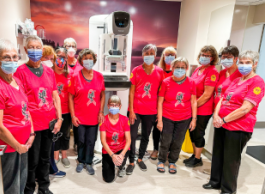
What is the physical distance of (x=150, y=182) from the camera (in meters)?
2.43

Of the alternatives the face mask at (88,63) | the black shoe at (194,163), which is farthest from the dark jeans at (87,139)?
the black shoe at (194,163)

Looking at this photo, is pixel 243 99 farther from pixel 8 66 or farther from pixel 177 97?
pixel 8 66

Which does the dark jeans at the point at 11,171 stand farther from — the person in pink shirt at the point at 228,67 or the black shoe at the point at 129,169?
the person in pink shirt at the point at 228,67

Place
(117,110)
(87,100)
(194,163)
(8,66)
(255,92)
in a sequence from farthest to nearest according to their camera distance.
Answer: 1. (194,163)
2. (87,100)
3. (117,110)
4. (255,92)
5. (8,66)

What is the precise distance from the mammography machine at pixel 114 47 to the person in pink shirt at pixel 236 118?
1.18 meters

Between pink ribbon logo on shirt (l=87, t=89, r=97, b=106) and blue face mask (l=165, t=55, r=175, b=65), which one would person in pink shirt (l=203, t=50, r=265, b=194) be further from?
pink ribbon logo on shirt (l=87, t=89, r=97, b=106)

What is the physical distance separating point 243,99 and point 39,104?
196cm

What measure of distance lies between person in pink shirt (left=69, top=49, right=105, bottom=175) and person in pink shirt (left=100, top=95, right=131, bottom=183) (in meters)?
0.16

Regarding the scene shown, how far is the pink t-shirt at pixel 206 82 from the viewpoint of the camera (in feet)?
7.99

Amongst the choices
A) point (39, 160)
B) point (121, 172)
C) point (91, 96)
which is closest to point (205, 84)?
point (91, 96)

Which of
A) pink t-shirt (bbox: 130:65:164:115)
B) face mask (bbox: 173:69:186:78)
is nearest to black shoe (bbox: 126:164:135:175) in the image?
pink t-shirt (bbox: 130:65:164:115)

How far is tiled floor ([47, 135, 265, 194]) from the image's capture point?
2256 millimetres

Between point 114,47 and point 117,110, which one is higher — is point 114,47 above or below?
above

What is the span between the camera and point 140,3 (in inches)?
Answer: 177
